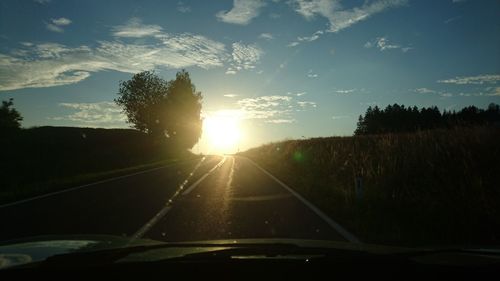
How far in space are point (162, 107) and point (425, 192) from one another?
7489cm

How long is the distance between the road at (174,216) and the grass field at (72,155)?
3.88 metres

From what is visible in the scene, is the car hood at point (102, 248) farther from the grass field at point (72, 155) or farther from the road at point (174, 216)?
the grass field at point (72, 155)

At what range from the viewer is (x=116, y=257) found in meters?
3.77

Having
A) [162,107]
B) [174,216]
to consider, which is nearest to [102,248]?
[174,216]

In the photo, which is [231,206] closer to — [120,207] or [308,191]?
[120,207]

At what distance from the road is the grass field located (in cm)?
388

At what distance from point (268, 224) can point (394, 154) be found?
7397mm

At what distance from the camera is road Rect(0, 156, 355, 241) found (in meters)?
9.23

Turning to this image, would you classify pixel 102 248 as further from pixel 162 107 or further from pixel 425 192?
pixel 162 107

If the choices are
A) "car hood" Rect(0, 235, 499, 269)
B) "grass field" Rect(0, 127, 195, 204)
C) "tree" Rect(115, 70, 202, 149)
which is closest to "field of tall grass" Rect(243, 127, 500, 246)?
"car hood" Rect(0, 235, 499, 269)

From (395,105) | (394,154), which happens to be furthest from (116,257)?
(395,105)

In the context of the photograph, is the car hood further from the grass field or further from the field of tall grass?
the grass field

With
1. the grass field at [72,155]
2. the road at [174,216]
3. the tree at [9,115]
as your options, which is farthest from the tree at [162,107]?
the road at [174,216]

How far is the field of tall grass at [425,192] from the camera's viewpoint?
8914 mm
